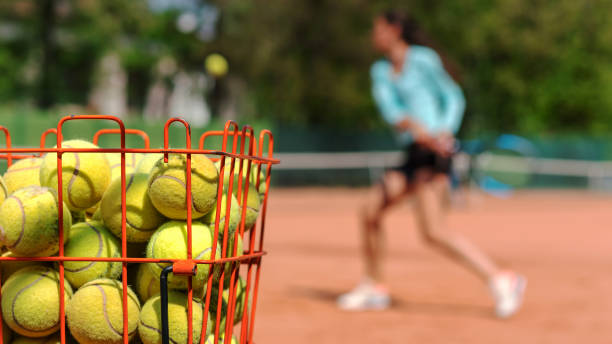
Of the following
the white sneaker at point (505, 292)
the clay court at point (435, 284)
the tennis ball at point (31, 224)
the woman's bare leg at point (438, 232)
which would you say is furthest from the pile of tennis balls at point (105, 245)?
the white sneaker at point (505, 292)

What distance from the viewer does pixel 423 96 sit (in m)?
5.82

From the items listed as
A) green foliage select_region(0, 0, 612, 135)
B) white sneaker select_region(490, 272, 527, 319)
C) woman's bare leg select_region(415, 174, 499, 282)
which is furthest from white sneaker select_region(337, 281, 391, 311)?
green foliage select_region(0, 0, 612, 135)

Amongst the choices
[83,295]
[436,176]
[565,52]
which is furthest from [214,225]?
[565,52]

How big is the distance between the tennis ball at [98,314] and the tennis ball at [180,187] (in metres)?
0.25

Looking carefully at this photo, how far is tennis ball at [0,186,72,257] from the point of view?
6.14ft

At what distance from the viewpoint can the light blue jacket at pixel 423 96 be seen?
19.0 feet

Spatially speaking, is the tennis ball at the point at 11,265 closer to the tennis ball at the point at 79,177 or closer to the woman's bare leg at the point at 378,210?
the tennis ball at the point at 79,177

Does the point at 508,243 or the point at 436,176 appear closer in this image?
the point at 436,176

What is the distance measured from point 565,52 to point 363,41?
14712mm

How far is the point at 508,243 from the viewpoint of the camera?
36.5 ft

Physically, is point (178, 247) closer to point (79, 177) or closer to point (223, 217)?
point (223, 217)

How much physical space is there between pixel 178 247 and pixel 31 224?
365 mm

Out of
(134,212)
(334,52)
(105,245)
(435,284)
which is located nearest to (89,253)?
(105,245)

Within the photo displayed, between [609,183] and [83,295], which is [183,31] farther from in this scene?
[83,295]
